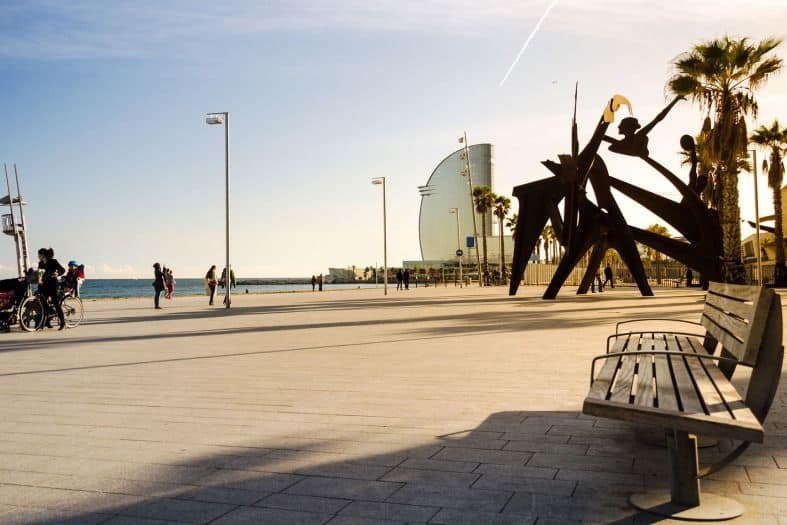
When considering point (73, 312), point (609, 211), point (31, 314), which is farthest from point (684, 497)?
point (609, 211)

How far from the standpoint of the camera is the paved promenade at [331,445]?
10.3 feet

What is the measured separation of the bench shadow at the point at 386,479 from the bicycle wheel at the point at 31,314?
10.4 meters

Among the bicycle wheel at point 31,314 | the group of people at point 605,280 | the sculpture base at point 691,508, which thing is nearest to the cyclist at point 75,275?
the bicycle wheel at point 31,314

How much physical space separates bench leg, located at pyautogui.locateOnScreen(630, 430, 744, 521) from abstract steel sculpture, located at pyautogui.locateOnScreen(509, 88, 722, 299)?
1945 cm

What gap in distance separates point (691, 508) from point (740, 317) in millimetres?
1421

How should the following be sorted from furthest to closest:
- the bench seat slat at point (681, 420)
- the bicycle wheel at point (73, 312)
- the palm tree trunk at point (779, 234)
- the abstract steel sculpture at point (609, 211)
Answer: the palm tree trunk at point (779, 234), the abstract steel sculpture at point (609, 211), the bicycle wheel at point (73, 312), the bench seat slat at point (681, 420)

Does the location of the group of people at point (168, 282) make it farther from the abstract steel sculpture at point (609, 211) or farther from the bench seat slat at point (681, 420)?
the bench seat slat at point (681, 420)

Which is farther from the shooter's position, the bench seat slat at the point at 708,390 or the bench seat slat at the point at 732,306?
the bench seat slat at the point at 732,306

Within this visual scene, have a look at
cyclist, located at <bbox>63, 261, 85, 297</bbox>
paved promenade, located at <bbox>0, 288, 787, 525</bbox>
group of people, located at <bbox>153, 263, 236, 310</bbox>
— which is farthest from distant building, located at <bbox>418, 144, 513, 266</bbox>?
paved promenade, located at <bbox>0, 288, 787, 525</bbox>

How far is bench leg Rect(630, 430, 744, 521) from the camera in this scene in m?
3.04

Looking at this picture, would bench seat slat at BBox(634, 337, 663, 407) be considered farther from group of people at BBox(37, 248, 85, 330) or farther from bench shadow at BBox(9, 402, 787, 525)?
group of people at BBox(37, 248, 85, 330)

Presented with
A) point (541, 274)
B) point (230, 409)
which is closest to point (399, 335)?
point (230, 409)

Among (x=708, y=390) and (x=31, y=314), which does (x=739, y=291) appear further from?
(x=31, y=314)

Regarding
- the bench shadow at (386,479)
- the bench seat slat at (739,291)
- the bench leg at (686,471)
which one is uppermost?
the bench seat slat at (739,291)
